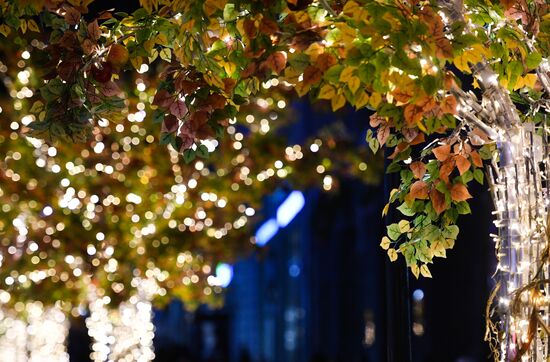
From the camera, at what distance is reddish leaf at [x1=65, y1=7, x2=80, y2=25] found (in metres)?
5.07

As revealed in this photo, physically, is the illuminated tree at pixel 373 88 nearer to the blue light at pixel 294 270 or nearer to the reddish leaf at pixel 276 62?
the reddish leaf at pixel 276 62

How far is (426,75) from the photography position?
418 cm

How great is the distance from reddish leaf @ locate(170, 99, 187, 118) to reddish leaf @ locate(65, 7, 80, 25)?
67 centimetres

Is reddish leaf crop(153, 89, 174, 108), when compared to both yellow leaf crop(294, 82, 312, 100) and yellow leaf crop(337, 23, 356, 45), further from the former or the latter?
yellow leaf crop(337, 23, 356, 45)

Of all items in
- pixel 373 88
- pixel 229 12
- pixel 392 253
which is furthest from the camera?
pixel 392 253

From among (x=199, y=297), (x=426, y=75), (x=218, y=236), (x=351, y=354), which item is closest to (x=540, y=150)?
(x=426, y=75)

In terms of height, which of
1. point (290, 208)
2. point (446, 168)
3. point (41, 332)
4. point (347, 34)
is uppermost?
point (290, 208)

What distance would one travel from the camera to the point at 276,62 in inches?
177

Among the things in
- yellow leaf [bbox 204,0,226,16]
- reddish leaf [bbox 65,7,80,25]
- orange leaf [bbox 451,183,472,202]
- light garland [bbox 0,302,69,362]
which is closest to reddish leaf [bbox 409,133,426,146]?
orange leaf [bbox 451,183,472,202]

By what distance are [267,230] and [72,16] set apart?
41038mm

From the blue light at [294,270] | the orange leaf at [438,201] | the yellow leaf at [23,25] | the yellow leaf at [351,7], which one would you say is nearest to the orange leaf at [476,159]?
the orange leaf at [438,201]

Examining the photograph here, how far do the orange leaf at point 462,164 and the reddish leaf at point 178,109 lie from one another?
4.87ft

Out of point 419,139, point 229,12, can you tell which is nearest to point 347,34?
point 229,12

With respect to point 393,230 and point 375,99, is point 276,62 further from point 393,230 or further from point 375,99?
point 393,230
